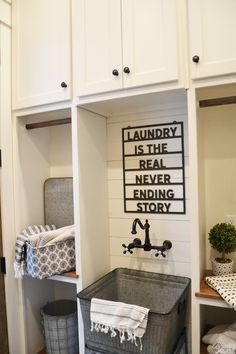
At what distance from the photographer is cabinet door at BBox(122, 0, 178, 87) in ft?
4.53

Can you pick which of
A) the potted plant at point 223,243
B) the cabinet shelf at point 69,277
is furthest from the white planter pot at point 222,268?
the cabinet shelf at point 69,277

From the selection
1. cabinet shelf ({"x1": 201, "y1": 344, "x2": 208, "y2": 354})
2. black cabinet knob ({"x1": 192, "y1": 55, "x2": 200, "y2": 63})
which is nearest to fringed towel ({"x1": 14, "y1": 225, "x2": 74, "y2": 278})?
cabinet shelf ({"x1": 201, "y1": 344, "x2": 208, "y2": 354})

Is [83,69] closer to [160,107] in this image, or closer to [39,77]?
[39,77]

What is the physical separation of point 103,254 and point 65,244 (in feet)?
1.02

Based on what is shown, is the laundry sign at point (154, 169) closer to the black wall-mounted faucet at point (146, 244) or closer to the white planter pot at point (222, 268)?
the black wall-mounted faucet at point (146, 244)

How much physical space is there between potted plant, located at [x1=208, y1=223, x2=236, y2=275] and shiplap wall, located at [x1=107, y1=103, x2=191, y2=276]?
0.20 m

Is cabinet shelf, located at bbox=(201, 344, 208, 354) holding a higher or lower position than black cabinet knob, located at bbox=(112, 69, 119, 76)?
lower

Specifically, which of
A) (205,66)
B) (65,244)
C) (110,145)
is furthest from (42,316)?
(205,66)

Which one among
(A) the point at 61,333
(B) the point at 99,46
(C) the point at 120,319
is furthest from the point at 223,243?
(B) the point at 99,46

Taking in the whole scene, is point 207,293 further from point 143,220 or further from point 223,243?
point 143,220

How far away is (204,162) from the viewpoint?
1.71 metres

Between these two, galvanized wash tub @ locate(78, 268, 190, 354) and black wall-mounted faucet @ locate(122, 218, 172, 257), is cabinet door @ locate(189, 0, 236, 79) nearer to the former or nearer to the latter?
black wall-mounted faucet @ locate(122, 218, 172, 257)

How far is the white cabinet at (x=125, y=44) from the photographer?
1.39 metres

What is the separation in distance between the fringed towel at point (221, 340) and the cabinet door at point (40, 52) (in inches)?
61.0
